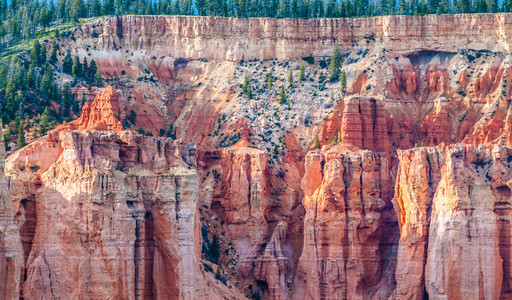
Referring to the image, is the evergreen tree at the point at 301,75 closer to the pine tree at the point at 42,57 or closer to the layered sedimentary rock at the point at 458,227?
the pine tree at the point at 42,57

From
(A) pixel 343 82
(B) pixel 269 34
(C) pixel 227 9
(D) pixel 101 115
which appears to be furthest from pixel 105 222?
(C) pixel 227 9

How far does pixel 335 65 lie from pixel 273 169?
1715 cm

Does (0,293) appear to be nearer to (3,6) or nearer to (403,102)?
(403,102)

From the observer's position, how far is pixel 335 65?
161 metres

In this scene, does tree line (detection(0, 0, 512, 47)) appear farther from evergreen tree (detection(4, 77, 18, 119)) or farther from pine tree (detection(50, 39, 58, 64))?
evergreen tree (detection(4, 77, 18, 119))

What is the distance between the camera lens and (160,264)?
128 meters

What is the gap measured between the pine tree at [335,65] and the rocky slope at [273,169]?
962 mm

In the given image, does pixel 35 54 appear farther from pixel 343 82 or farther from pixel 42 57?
pixel 343 82

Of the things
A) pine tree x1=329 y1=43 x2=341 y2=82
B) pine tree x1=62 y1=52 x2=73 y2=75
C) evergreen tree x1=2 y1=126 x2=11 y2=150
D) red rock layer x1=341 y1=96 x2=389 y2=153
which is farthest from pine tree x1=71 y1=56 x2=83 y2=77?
red rock layer x1=341 y1=96 x2=389 y2=153

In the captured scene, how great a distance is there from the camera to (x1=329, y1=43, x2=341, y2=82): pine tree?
160375 mm

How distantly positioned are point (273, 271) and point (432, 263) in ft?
51.0

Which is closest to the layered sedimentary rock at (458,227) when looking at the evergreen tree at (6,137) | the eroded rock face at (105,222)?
the eroded rock face at (105,222)

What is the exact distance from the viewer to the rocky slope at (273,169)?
405 ft

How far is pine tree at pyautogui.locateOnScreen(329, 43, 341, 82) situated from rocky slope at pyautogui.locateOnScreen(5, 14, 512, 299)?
962 millimetres
